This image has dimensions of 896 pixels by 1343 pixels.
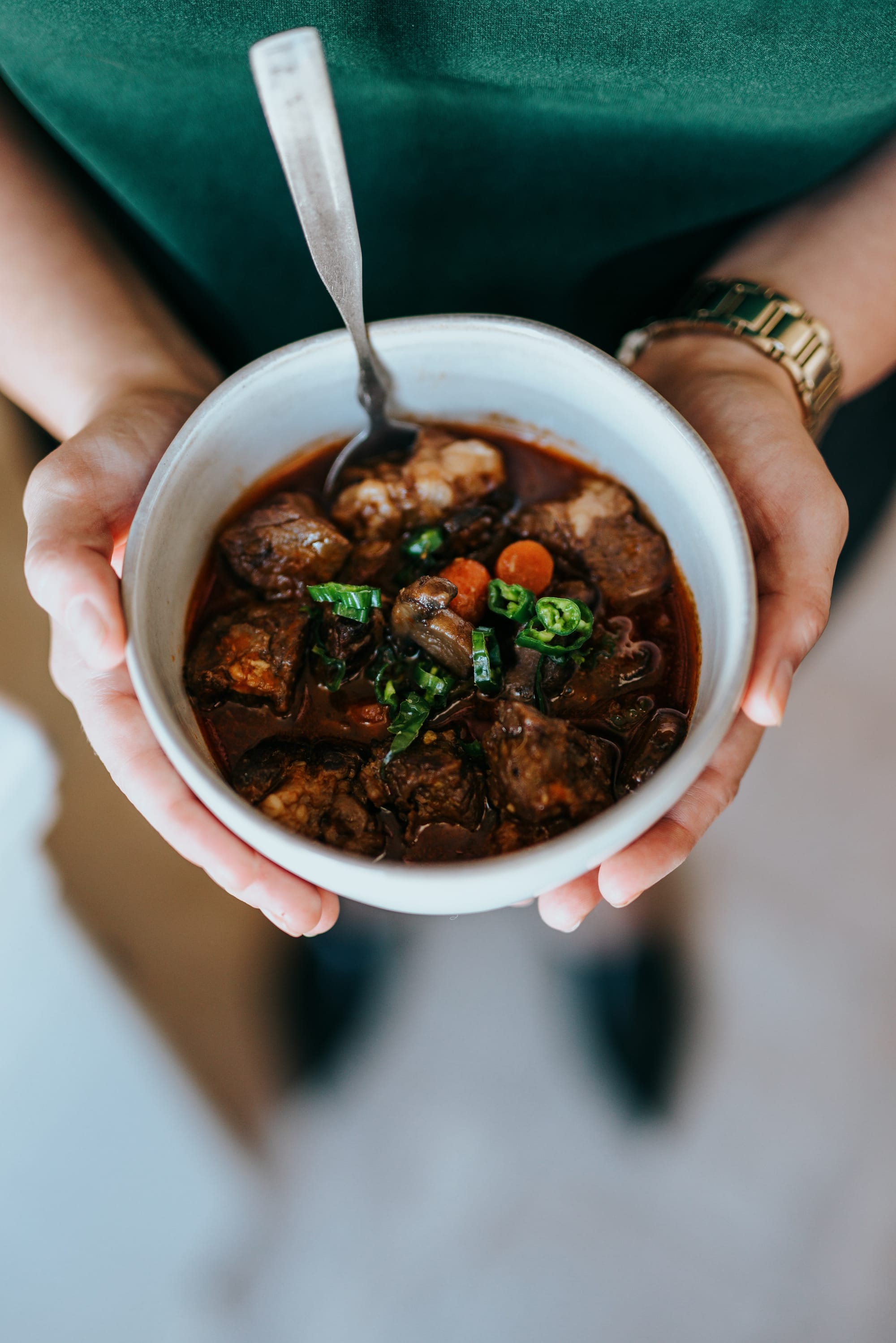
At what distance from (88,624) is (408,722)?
0.51 meters

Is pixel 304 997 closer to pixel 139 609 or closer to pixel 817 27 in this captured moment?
pixel 139 609

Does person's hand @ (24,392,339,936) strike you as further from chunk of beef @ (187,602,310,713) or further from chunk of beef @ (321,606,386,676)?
chunk of beef @ (321,606,386,676)

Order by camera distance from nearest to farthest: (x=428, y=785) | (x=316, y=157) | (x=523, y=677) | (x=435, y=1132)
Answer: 1. (x=316, y=157)
2. (x=428, y=785)
3. (x=523, y=677)
4. (x=435, y=1132)

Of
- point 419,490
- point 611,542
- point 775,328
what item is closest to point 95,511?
point 419,490

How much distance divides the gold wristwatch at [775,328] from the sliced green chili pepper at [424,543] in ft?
2.72

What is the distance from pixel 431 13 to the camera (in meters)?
1.59

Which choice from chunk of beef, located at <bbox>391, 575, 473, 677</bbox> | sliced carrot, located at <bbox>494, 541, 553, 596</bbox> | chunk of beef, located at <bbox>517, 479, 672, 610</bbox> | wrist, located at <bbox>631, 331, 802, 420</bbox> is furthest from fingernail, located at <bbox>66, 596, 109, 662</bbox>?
wrist, located at <bbox>631, 331, 802, 420</bbox>

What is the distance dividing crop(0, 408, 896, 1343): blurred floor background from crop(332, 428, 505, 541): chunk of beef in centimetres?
125

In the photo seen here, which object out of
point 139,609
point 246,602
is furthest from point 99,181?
point 139,609

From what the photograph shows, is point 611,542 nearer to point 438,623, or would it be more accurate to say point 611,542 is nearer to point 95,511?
point 438,623

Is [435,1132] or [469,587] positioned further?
[435,1132]

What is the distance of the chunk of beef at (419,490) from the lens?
1683 millimetres

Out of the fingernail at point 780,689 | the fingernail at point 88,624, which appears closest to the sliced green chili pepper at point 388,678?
the fingernail at point 88,624

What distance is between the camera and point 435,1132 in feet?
7.64
